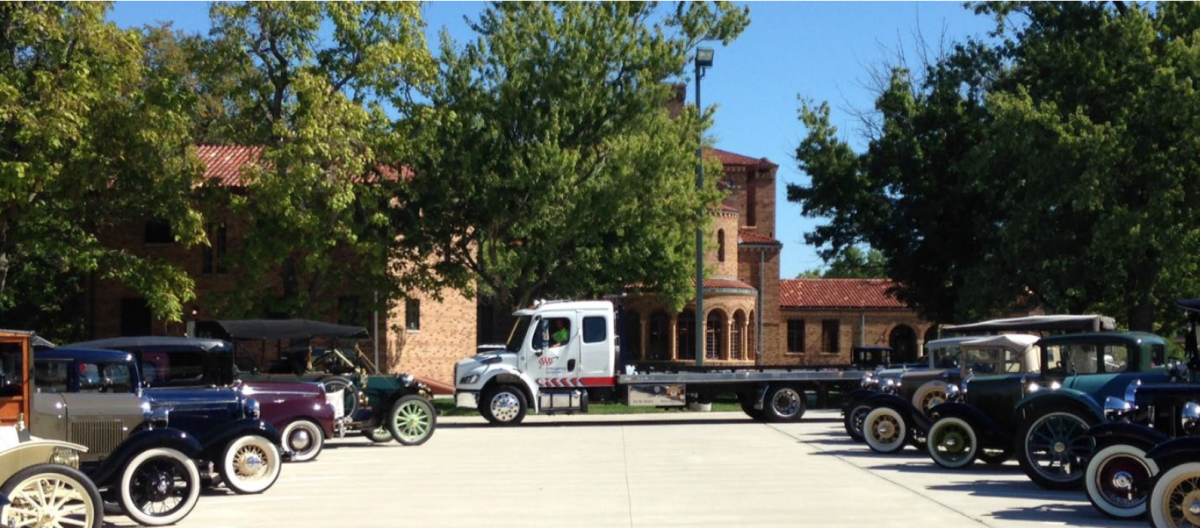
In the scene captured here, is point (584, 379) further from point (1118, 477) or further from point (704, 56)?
point (1118, 477)

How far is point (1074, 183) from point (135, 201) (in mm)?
23045

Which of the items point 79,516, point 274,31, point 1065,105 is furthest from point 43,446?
point 1065,105

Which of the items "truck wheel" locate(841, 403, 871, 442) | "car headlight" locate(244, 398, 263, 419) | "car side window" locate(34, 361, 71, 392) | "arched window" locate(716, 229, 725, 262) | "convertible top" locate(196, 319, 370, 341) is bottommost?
"truck wheel" locate(841, 403, 871, 442)

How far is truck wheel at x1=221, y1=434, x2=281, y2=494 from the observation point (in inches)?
579

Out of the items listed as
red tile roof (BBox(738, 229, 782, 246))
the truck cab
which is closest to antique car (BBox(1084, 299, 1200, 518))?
the truck cab

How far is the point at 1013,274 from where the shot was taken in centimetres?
3747

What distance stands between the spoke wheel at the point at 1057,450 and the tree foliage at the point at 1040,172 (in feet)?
63.3

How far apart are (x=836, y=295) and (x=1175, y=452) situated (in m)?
59.4

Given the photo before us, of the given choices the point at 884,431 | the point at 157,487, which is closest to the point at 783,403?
the point at 884,431

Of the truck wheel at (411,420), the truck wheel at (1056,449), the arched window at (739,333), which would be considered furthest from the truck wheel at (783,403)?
the arched window at (739,333)

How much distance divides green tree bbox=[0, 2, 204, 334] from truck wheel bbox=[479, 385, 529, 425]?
309 inches

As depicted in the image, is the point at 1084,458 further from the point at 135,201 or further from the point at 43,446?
the point at 135,201

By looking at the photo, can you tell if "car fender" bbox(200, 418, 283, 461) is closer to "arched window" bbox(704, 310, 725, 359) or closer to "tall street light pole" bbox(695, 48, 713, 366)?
"tall street light pole" bbox(695, 48, 713, 366)

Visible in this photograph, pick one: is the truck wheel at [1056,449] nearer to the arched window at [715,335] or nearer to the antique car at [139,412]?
the antique car at [139,412]
